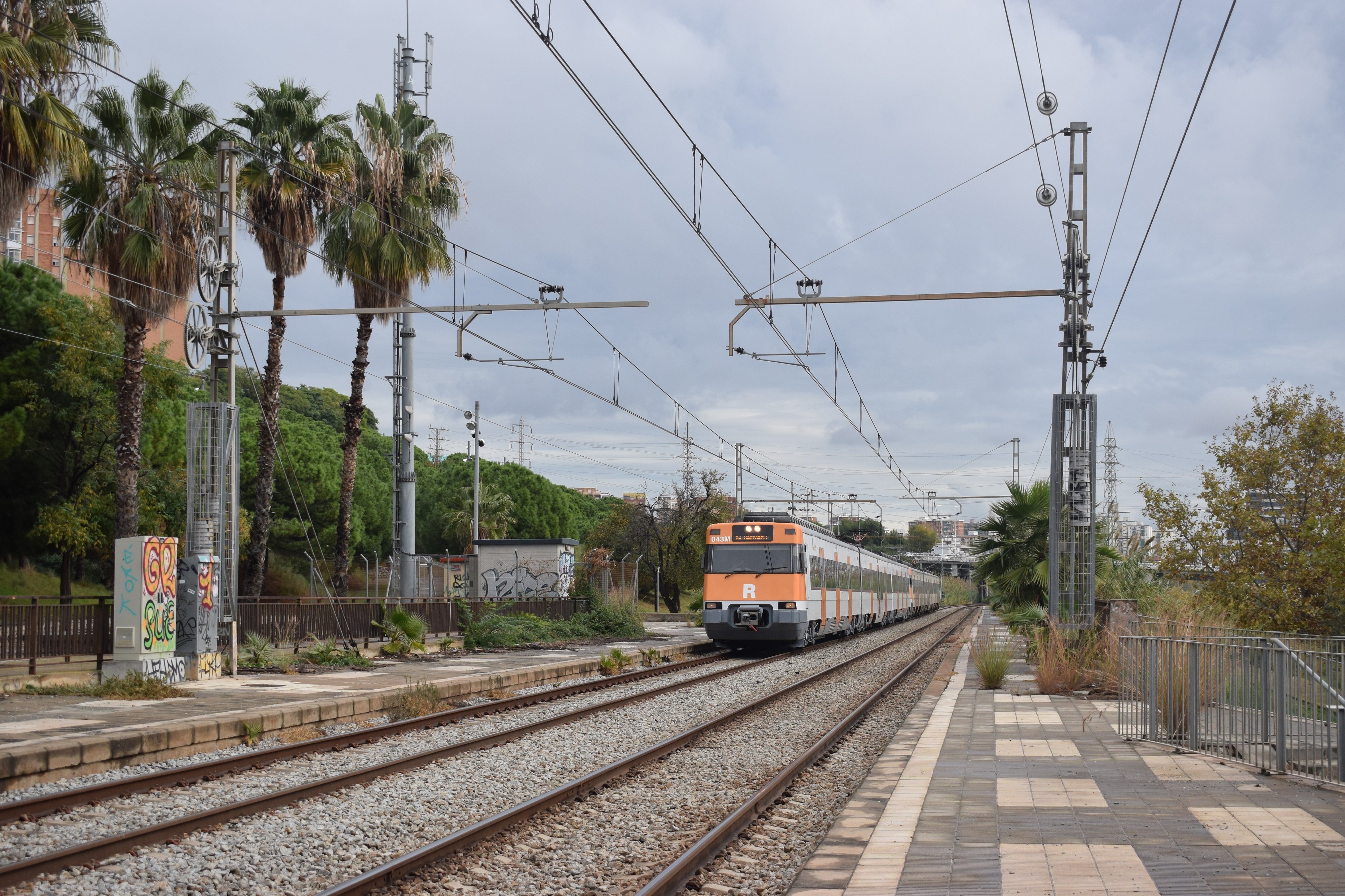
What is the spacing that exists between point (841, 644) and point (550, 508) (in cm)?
5253

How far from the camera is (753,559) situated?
89.4 ft

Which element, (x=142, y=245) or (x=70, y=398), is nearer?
(x=142, y=245)

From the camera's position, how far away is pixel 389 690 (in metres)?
14.9

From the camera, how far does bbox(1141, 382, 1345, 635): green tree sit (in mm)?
18531

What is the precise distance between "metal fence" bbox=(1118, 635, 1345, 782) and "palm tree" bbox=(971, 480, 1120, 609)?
1109 cm

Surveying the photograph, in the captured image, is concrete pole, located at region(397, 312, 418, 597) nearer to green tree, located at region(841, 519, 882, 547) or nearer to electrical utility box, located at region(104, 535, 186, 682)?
electrical utility box, located at region(104, 535, 186, 682)

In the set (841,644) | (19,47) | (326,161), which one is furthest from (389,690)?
(841,644)

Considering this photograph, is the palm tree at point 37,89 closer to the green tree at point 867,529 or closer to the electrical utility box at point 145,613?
the electrical utility box at point 145,613

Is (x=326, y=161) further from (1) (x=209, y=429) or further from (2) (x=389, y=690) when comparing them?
(2) (x=389, y=690)

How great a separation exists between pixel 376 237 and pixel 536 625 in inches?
407

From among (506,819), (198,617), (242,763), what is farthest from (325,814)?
(198,617)

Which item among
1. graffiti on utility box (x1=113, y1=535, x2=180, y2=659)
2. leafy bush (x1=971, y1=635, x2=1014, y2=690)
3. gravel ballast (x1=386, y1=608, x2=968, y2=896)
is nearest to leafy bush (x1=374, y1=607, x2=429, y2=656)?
graffiti on utility box (x1=113, y1=535, x2=180, y2=659)

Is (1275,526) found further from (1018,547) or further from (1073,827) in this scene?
(1073,827)

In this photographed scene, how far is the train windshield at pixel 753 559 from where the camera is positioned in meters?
27.0
